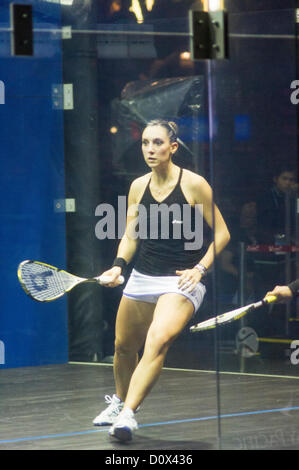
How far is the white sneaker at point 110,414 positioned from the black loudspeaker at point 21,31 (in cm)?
189

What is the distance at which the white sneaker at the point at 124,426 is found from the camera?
5395 mm

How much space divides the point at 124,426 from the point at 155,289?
734mm

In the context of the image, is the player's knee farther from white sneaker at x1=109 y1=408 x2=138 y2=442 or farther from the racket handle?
white sneaker at x1=109 y1=408 x2=138 y2=442

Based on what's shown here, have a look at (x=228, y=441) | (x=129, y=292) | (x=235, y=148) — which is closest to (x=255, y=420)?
(x=228, y=441)

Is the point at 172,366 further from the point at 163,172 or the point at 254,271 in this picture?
the point at 163,172

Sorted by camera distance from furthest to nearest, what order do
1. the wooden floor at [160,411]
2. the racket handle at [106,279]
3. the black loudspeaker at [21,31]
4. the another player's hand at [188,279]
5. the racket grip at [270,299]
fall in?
the racket grip at [270,299]
the racket handle at [106,279]
the another player's hand at [188,279]
the wooden floor at [160,411]
the black loudspeaker at [21,31]

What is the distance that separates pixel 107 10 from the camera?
7316 mm

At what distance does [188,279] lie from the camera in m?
5.69

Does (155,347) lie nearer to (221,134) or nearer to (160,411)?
(160,411)

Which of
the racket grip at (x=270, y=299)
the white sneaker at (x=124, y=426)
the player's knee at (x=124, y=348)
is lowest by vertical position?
the white sneaker at (x=124, y=426)

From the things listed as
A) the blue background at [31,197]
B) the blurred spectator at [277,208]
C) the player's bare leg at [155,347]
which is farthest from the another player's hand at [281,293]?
the blue background at [31,197]

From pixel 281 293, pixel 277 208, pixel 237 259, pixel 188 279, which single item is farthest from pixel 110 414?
pixel 277 208

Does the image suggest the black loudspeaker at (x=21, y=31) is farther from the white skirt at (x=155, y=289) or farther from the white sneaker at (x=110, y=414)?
the white sneaker at (x=110, y=414)

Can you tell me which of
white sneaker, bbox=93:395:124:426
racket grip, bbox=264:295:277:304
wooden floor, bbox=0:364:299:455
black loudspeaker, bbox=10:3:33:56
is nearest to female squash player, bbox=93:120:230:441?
white sneaker, bbox=93:395:124:426
